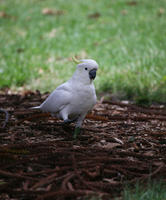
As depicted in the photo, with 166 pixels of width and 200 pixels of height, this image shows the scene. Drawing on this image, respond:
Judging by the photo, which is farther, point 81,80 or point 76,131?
point 76,131

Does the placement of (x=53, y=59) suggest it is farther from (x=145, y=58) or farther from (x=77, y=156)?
(x=77, y=156)

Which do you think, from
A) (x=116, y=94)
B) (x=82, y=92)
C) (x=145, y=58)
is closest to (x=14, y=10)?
(x=145, y=58)

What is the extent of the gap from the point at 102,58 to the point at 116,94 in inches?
67.6

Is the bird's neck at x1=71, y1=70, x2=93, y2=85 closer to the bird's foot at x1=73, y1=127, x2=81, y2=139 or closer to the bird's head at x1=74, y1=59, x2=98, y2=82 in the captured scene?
the bird's head at x1=74, y1=59, x2=98, y2=82

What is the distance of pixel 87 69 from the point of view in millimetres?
3033

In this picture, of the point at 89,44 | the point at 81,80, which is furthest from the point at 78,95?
the point at 89,44

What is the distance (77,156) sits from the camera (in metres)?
2.52

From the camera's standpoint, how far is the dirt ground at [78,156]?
2145 mm

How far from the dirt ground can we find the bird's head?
501mm

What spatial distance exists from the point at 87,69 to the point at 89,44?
186 inches

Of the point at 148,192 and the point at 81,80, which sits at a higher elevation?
the point at 81,80

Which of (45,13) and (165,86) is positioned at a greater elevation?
(45,13)

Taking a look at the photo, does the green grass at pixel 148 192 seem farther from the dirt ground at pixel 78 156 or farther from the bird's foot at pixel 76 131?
the bird's foot at pixel 76 131

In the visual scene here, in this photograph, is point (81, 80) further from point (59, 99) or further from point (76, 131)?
point (76, 131)
